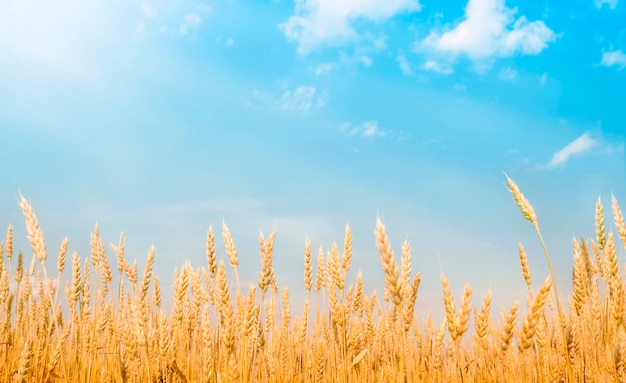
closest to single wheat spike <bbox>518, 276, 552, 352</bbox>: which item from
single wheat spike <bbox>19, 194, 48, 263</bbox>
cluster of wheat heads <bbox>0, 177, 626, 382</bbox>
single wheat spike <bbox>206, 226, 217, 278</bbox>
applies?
cluster of wheat heads <bbox>0, 177, 626, 382</bbox>

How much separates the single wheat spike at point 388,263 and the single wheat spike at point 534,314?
0.51 meters

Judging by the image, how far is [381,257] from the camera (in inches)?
85.0

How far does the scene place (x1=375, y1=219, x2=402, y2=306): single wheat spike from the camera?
2.13m

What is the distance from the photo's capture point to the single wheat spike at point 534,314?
197 centimetres

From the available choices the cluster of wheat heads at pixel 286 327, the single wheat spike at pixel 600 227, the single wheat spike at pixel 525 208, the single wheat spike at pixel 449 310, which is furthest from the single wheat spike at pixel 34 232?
the single wheat spike at pixel 600 227

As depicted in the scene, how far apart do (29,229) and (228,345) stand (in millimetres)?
1288

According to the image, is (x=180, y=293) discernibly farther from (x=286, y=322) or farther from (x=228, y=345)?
(x=286, y=322)

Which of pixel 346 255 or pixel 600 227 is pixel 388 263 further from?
pixel 600 227

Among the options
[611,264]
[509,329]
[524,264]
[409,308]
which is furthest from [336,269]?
[611,264]

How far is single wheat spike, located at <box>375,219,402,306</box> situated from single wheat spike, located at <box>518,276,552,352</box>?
1.69 ft

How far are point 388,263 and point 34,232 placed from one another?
6.39 feet

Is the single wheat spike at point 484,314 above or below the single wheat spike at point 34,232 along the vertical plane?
below

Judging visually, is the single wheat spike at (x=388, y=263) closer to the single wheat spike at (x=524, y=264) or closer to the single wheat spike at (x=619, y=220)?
the single wheat spike at (x=524, y=264)

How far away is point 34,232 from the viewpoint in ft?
9.10
